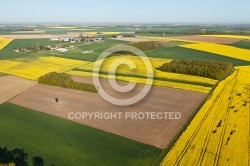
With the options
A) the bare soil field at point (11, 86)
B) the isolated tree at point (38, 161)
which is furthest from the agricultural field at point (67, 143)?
the bare soil field at point (11, 86)

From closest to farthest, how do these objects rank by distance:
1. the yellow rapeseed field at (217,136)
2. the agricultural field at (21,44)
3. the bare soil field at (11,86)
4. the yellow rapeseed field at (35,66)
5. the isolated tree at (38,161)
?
1. the isolated tree at (38,161)
2. the yellow rapeseed field at (217,136)
3. the bare soil field at (11,86)
4. the yellow rapeseed field at (35,66)
5. the agricultural field at (21,44)

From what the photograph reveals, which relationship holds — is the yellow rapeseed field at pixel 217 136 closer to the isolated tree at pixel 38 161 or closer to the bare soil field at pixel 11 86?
the isolated tree at pixel 38 161

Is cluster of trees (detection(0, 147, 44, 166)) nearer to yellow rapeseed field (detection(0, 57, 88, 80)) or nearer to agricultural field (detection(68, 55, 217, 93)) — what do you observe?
agricultural field (detection(68, 55, 217, 93))

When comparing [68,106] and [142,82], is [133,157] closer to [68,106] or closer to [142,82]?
[68,106]

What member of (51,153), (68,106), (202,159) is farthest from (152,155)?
(68,106)

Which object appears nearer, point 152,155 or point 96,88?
point 152,155

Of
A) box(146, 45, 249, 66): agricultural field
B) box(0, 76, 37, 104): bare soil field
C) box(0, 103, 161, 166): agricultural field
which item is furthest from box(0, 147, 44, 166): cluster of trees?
box(146, 45, 249, 66): agricultural field
